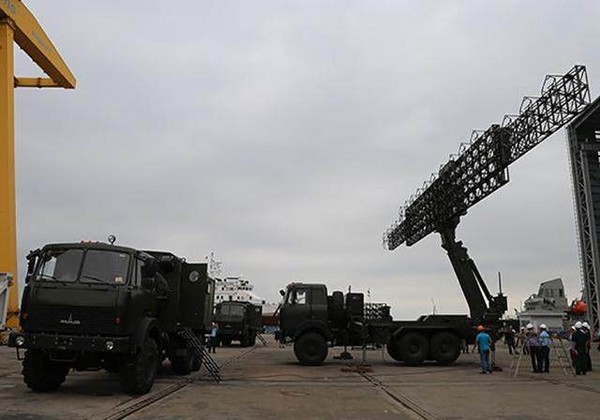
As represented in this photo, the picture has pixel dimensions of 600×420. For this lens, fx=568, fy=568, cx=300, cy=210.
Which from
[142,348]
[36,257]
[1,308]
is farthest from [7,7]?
[142,348]

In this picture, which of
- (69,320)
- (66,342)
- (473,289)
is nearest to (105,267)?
(69,320)

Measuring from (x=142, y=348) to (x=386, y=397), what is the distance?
4425 millimetres

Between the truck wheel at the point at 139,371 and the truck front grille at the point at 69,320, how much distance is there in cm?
81

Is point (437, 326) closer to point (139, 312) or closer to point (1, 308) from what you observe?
point (139, 312)

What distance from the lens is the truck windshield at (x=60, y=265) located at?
9.55 metres

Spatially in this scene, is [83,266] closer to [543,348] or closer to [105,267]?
[105,267]

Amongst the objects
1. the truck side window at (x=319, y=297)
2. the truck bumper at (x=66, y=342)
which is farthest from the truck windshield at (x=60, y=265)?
the truck side window at (x=319, y=297)

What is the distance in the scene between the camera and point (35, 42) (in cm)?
2512

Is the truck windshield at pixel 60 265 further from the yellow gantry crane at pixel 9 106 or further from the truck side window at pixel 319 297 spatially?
the yellow gantry crane at pixel 9 106

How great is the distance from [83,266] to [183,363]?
5.11m

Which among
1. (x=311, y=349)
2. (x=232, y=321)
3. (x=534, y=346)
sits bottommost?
(x=311, y=349)

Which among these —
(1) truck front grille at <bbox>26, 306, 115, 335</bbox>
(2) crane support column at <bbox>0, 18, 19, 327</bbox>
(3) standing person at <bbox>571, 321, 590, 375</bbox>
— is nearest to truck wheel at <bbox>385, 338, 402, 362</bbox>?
(3) standing person at <bbox>571, 321, 590, 375</bbox>

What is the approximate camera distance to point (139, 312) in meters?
10.0

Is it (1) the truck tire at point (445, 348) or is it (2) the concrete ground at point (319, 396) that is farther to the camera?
(1) the truck tire at point (445, 348)
